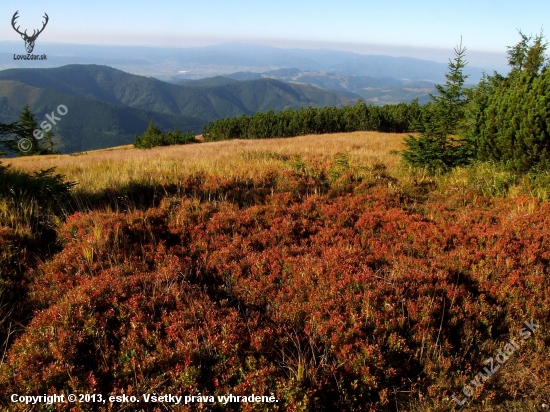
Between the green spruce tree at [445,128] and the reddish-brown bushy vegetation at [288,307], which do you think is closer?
the reddish-brown bushy vegetation at [288,307]

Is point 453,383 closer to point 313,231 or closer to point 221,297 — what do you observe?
point 221,297

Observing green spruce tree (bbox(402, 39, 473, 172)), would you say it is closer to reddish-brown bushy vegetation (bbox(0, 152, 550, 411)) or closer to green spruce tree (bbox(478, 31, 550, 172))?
green spruce tree (bbox(478, 31, 550, 172))

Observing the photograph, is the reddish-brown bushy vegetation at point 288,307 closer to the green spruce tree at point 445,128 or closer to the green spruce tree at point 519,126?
the green spruce tree at point 519,126

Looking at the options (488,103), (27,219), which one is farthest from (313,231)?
(488,103)

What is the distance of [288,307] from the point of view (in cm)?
411

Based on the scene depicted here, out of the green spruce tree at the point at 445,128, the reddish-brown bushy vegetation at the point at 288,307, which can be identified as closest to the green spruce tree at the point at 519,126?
the green spruce tree at the point at 445,128

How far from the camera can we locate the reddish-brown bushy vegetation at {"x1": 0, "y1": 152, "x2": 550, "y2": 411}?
122 inches

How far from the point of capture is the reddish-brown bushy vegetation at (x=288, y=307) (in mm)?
3105

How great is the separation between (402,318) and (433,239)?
277 cm

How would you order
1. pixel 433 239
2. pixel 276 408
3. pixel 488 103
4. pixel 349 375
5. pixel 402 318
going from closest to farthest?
pixel 276 408 < pixel 349 375 < pixel 402 318 < pixel 433 239 < pixel 488 103

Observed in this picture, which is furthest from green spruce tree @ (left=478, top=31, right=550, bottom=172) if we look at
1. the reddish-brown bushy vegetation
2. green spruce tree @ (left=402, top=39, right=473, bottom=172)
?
the reddish-brown bushy vegetation

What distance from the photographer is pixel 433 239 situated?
20.0 ft

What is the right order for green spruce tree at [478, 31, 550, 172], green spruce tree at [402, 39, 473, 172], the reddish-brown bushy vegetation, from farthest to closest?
green spruce tree at [402, 39, 473, 172], green spruce tree at [478, 31, 550, 172], the reddish-brown bushy vegetation

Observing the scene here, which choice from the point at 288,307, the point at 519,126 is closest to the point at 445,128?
the point at 519,126
